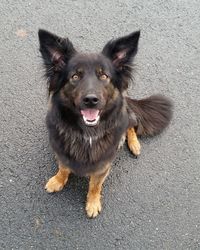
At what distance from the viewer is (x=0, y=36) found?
15.8ft

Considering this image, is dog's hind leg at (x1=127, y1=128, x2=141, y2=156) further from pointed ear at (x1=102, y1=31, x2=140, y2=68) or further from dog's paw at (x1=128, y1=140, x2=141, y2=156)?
pointed ear at (x1=102, y1=31, x2=140, y2=68)

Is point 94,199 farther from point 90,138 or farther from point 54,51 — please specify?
point 54,51

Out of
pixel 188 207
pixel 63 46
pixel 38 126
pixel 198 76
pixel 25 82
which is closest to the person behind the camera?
pixel 63 46

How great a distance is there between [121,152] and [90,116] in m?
1.16

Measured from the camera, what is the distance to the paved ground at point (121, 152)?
3656mm

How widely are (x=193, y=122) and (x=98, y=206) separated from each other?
1539mm

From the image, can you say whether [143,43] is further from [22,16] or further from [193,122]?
[22,16]

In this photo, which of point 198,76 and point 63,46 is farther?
point 198,76

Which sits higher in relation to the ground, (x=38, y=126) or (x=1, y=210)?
(x=38, y=126)

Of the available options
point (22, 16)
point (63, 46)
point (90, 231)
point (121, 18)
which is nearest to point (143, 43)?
point (121, 18)

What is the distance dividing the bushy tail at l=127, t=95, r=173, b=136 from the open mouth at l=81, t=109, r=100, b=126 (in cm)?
101

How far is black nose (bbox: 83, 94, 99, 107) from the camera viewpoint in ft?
9.57

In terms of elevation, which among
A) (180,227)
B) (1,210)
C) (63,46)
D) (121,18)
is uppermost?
(63,46)

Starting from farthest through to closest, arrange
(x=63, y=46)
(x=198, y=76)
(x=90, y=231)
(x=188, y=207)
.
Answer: (x=198, y=76) < (x=188, y=207) < (x=90, y=231) < (x=63, y=46)
